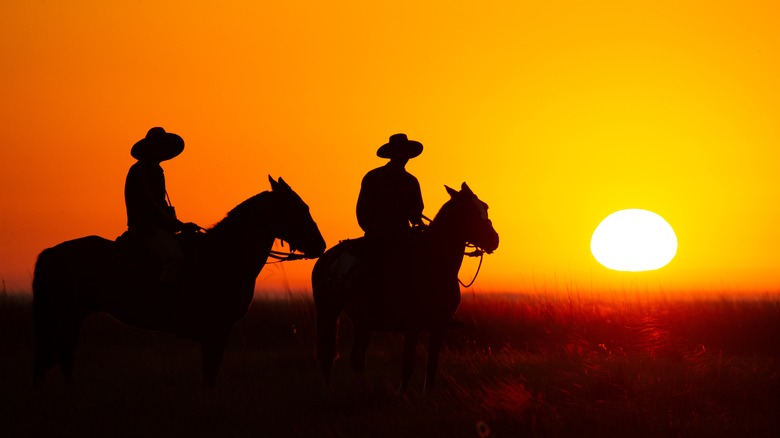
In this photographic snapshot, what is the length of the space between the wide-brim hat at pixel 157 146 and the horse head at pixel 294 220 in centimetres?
129

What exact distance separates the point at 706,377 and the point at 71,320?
7.68 m

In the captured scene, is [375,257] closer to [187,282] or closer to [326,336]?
[326,336]

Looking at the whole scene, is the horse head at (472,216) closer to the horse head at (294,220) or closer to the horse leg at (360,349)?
the horse head at (294,220)

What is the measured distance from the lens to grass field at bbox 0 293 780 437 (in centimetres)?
839

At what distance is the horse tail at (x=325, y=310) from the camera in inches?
454

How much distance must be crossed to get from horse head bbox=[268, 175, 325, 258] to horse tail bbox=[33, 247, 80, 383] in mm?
2700

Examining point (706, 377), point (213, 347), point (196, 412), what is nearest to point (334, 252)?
point (213, 347)

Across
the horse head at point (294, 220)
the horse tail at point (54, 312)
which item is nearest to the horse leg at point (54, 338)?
the horse tail at point (54, 312)

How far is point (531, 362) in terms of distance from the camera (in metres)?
12.9

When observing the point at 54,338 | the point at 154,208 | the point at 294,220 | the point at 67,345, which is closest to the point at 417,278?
the point at 294,220

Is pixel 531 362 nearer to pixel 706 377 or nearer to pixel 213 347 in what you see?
pixel 706 377

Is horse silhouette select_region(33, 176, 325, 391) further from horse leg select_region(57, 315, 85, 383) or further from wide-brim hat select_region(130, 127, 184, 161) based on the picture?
wide-brim hat select_region(130, 127, 184, 161)

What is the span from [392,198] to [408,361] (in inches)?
79.5

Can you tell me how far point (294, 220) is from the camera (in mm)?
10234
